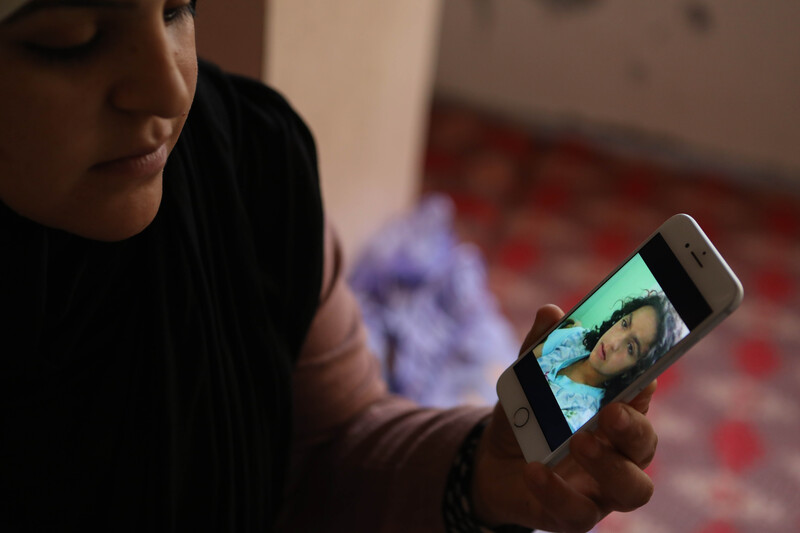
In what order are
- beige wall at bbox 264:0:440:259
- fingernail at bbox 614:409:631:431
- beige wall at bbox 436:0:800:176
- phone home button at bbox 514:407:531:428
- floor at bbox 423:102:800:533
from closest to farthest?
1. fingernail at bbox 614:409:631:431
2. phone home button at bbox 514:407:531:428
3. beige wall at bbox 264:0:440:259
4. floor at bbox 423:102:800:533
5. beige wall at bbox 436:0:800:176

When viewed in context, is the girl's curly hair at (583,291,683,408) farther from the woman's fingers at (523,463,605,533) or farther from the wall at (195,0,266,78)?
the wall at (195,0,266,78)

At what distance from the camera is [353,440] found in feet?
2.95

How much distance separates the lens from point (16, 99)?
48 centimetres

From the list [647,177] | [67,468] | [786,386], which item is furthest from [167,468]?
[647,177]

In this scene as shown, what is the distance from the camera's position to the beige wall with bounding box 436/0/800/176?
266 centimetres

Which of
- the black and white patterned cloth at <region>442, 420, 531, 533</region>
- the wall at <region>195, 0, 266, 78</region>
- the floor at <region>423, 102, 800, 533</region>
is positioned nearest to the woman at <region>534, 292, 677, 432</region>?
the black and white patterned cloth at <region>442, 420, 531, 533</region>

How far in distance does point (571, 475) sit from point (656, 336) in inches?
6.2

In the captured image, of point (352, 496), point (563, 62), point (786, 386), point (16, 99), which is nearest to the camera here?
point (16, 99)

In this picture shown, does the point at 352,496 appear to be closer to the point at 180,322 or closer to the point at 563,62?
the point at 180,322

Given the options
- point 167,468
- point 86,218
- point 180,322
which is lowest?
point 167,468

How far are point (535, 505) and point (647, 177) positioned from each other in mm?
2238

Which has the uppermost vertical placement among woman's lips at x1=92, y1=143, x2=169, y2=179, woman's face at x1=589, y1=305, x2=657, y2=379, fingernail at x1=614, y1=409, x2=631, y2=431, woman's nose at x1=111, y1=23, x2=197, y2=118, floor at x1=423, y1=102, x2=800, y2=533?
woman's nose at x1=111, y1=23, x2=197, y2=118

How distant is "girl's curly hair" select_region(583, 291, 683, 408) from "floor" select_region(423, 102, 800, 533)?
3.67 ft

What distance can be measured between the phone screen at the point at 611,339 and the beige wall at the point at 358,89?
0.62 metres
